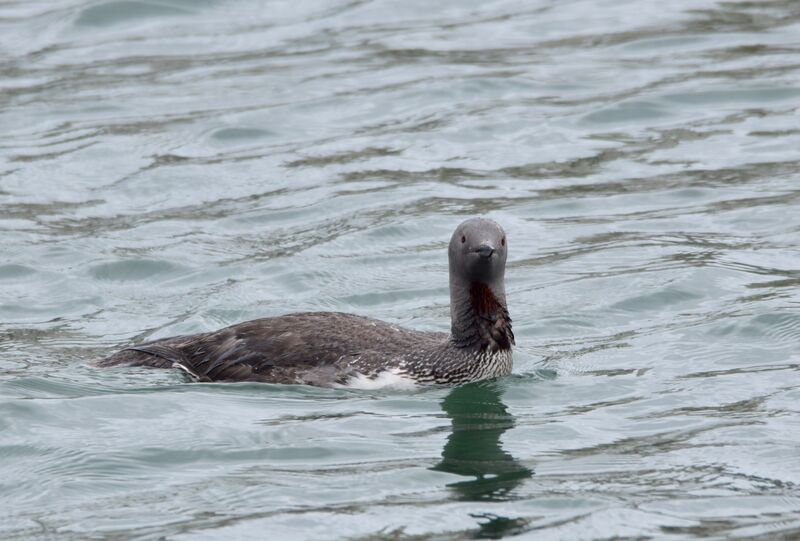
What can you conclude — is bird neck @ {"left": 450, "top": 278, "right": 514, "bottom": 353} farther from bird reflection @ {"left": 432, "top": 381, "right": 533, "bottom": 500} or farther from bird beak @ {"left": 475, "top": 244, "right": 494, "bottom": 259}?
bird beak @ {"left": 475, "top": 244, "right": 494, "bottom": 259}

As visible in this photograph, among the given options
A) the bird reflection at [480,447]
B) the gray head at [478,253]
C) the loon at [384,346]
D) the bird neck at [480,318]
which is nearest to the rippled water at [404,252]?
the bird reflection at [480,447]

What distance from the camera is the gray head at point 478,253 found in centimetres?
1045

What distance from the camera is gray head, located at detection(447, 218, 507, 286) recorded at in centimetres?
1045

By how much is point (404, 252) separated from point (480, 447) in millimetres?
4597

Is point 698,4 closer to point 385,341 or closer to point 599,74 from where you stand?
point 599,74

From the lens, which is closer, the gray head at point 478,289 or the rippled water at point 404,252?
the rippled water at point 404,252

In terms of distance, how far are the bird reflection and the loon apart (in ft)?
0.61

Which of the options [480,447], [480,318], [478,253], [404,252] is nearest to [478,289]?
[480,318]

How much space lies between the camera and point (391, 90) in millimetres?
18016

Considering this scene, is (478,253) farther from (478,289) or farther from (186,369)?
(186,369)

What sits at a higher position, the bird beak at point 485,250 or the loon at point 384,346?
the bird beak at point 485,250

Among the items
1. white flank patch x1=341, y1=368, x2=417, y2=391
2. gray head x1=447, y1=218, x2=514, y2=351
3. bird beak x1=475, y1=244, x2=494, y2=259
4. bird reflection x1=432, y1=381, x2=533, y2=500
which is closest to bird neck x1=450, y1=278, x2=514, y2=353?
gray head x1=447, y1=218, x2=514, y2=351

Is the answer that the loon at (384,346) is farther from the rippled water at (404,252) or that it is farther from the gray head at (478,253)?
the rippled water at (404,252)

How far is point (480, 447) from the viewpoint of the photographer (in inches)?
378
